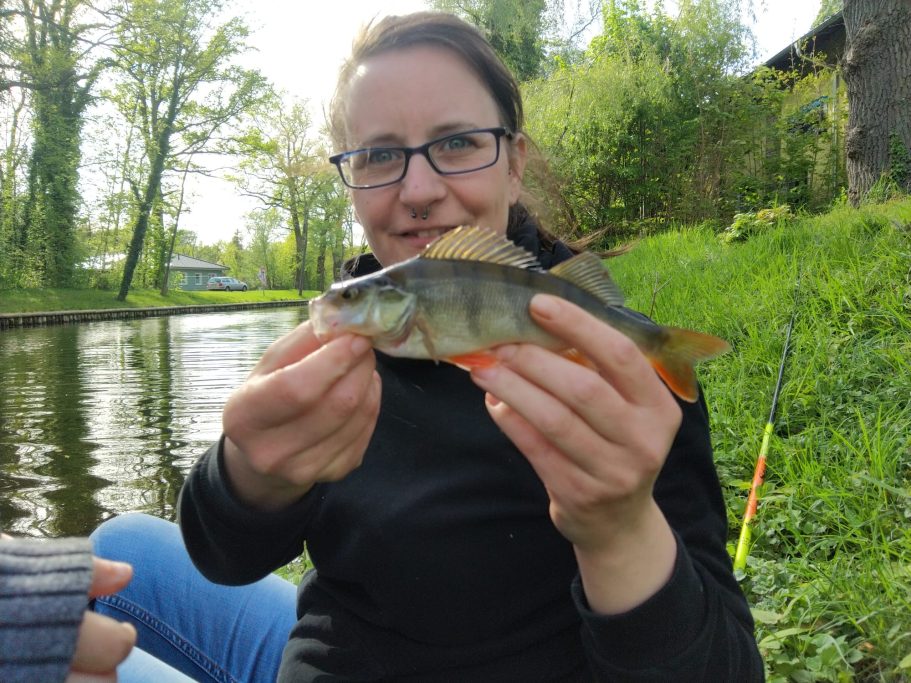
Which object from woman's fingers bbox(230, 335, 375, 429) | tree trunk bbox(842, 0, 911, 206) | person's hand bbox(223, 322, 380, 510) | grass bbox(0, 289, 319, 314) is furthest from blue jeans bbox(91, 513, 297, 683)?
grass bbox(0, 289, 319, 314)

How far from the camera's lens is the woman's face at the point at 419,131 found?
214 centimetres

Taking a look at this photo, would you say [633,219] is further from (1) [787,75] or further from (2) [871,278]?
(2) [871,278]

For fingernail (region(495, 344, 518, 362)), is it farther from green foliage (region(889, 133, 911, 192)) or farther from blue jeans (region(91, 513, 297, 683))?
green foliage (region(889, 133, 911, 192))

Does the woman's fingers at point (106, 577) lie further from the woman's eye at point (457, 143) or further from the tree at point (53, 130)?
the tree at point (53, 130)

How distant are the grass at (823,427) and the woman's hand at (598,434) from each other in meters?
1.22

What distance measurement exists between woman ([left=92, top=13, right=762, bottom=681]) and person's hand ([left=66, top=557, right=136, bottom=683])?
507 mm

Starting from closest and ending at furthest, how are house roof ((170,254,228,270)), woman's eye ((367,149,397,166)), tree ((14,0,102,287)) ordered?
1. woman's eye ((367,149,397,166))
2. tree ((14,0,102,287))
3. house roof ((170,254,228,270))

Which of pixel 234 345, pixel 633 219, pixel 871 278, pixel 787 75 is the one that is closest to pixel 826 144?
pixel 787 75

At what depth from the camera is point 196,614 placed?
2.19 meters

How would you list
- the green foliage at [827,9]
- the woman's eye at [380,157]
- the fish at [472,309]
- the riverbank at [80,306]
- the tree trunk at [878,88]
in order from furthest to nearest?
1. the riverbank at [80,306]
2. the green foliage at [827,9]
3. the tree trunk at [878,88]
4. the woman's eye at [380,157]
5. the fish at [472,309]

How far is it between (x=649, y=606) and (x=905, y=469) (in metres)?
2.49

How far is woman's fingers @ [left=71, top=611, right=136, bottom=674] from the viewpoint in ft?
2.77

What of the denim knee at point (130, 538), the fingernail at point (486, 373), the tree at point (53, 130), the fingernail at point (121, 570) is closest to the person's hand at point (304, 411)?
the fingernail at point (486, 373)

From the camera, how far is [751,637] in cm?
160
